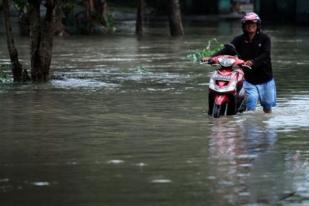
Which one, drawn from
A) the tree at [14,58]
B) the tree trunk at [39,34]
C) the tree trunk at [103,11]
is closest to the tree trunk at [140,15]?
the tree trunk at [103,11]

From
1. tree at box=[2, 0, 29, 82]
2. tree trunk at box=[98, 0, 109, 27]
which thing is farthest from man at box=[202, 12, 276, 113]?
tree trunk at box=[98, 0, 109, 27]

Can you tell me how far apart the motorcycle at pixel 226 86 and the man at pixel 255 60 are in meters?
0.20

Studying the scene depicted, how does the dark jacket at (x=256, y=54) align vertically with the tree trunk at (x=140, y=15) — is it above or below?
above

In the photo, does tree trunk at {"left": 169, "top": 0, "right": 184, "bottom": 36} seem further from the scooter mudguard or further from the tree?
the scooter mudguard

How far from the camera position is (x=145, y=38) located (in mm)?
37969

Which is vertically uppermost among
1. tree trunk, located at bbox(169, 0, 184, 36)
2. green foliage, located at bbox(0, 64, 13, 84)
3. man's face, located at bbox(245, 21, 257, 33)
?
man's face, located at bbox(245, 21, 257, 33)

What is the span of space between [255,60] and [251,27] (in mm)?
476

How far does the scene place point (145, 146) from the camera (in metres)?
9.88

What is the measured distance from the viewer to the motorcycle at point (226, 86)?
1191 centimetres

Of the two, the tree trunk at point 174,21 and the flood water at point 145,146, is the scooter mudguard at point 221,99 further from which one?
the tree trunk at point 174,21

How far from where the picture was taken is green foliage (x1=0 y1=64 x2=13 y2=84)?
18.9 metres

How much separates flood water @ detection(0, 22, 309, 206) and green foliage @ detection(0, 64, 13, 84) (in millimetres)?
1184

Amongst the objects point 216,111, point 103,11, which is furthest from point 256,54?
point 103,11

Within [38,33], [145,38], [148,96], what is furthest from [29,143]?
[145,38]
